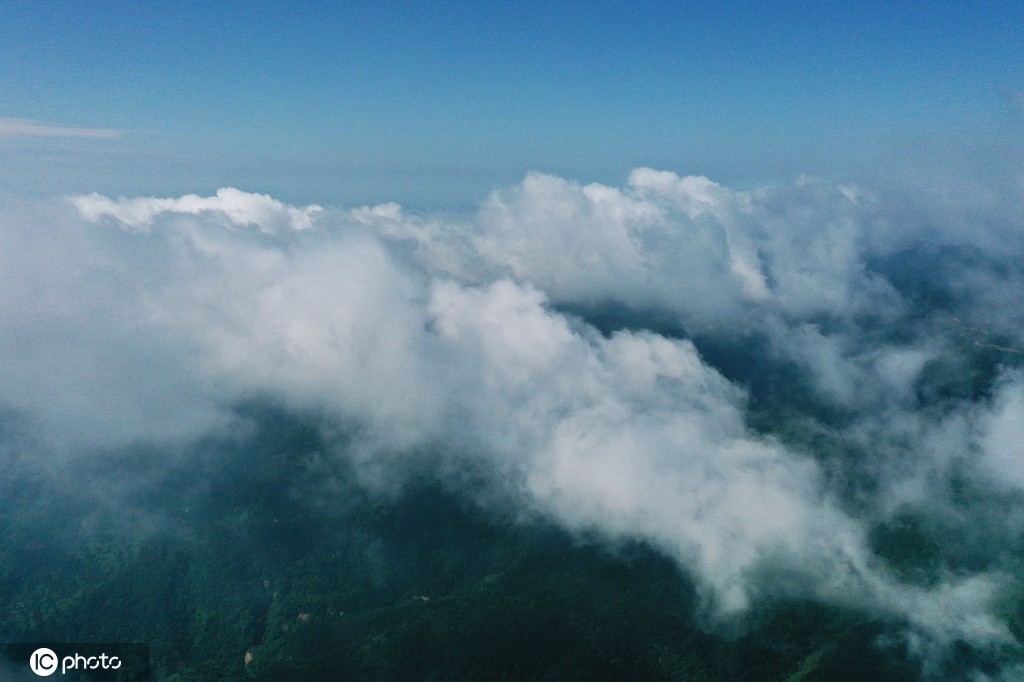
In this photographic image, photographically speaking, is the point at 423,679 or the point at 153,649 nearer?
the point at 423,679

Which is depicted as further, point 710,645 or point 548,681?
point 710,645

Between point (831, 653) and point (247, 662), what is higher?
point (831, 653)

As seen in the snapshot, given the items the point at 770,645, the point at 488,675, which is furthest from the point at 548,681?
the point at 770,645

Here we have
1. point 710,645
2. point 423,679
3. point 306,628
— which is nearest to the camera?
point 423,679

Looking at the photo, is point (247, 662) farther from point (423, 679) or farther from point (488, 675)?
point (488, 675)

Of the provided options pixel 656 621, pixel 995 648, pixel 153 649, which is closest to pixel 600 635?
pixel 656 621

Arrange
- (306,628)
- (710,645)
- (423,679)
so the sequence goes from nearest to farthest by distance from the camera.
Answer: (423,679)
(710,645)
(306,628)

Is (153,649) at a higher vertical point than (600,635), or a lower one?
lower

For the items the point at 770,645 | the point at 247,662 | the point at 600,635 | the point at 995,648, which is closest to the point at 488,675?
the point at 600,635

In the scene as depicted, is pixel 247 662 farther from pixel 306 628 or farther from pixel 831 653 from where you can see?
pixel 831 653
